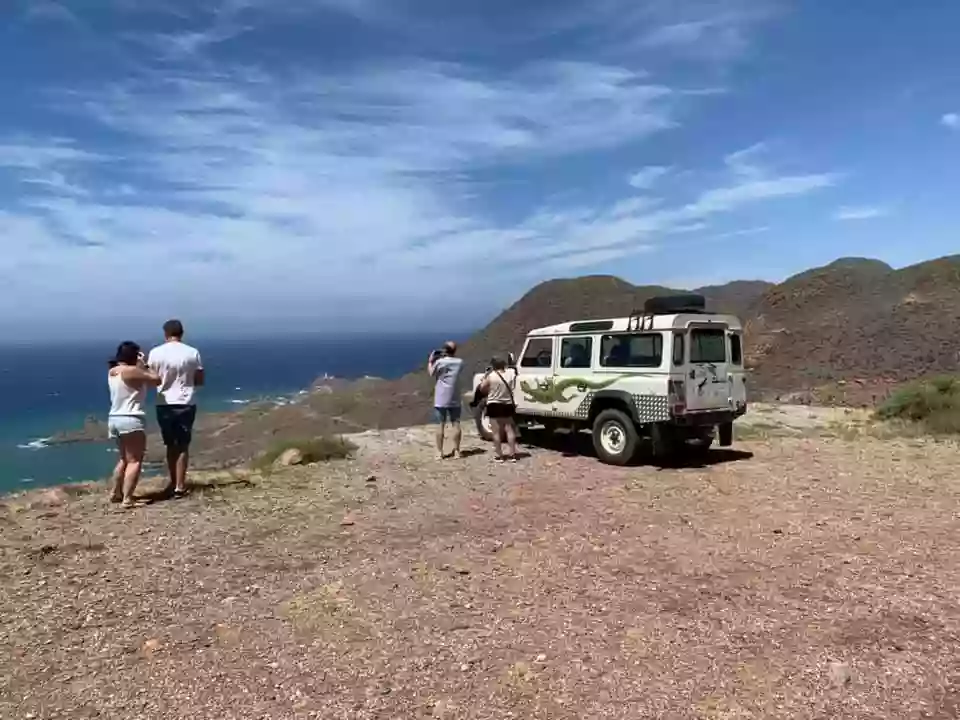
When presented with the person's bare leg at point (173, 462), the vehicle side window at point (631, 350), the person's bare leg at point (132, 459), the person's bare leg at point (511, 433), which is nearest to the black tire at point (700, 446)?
the vehicle side window at point (631, 350)

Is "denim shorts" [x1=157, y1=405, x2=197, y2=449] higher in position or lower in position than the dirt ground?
higher

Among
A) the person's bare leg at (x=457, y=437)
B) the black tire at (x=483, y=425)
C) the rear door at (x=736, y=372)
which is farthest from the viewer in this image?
the black tire at (x=483, y=425)

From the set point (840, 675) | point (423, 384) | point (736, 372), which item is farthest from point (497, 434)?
point (423, 384)

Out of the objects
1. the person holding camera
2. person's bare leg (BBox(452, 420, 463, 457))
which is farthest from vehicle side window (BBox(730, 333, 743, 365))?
person's bare leg (BBox(452, 420, 463, 457))

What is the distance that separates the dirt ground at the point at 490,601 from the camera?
4.70 meters

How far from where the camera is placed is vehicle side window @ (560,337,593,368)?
41.3 ft

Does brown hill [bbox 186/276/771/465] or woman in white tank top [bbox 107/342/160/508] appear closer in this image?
woman in white tank top [bbox 107/342/160/508]

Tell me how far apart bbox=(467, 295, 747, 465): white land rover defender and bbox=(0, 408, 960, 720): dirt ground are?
1037 mm

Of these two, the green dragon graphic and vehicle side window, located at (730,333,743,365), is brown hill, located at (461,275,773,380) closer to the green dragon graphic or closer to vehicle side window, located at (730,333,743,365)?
the green dragon graphic

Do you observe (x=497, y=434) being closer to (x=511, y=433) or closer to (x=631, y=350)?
(x=511, y=433)

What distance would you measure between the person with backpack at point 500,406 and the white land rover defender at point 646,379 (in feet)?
2.39

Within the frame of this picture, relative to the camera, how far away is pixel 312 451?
544 inches

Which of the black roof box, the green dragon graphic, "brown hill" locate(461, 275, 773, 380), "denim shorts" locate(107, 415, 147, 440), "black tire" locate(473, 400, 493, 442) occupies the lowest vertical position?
"black tire" locate(473, 400, 493, 442)

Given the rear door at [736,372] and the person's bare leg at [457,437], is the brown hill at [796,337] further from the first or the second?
the rear door at [736,372]
